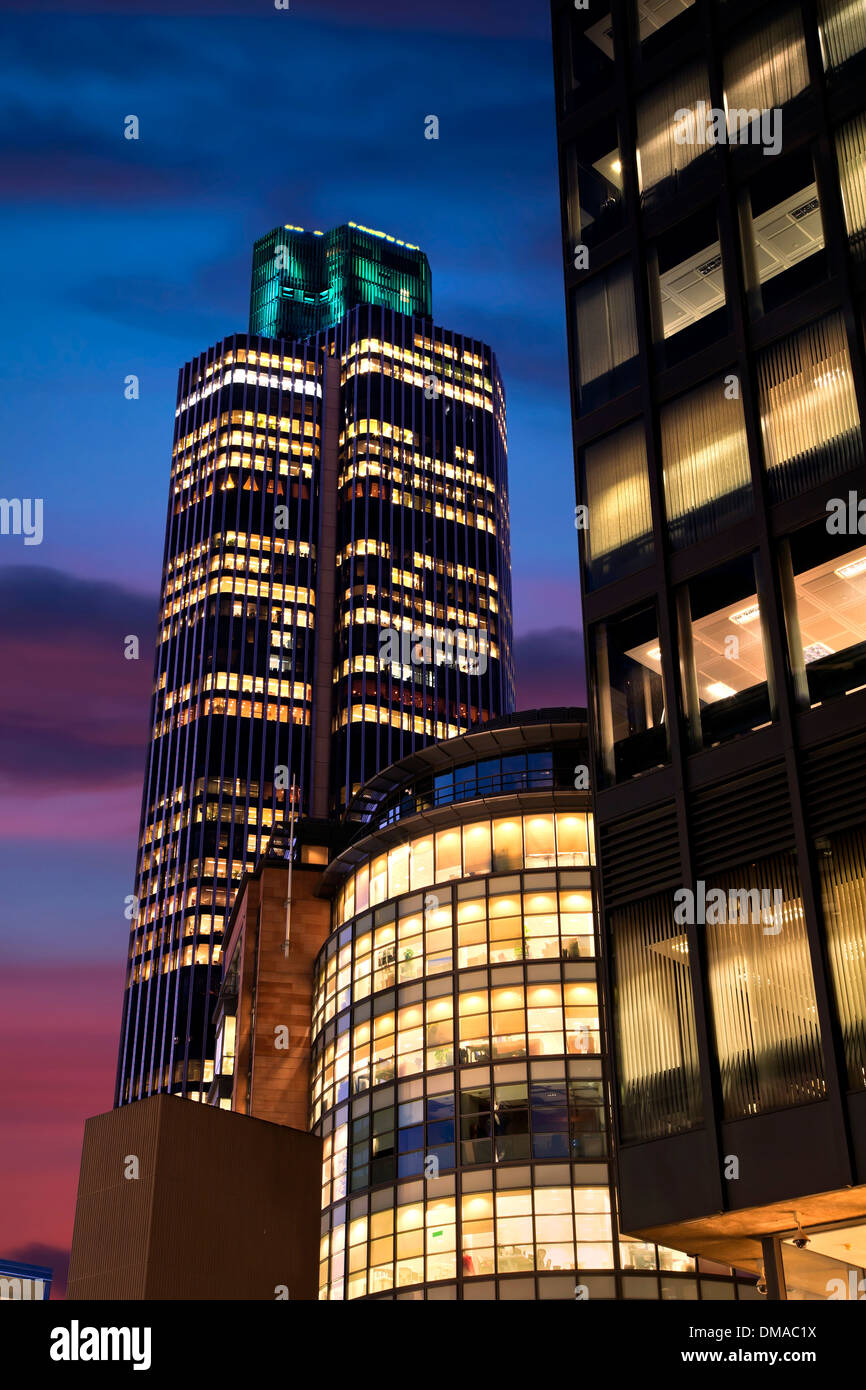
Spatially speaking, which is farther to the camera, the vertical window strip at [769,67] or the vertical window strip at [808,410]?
the vertical window strip at [769,67]

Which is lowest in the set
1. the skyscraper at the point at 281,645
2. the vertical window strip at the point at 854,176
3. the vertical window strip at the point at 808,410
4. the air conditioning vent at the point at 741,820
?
the air conditioning vent at the point at 741,820

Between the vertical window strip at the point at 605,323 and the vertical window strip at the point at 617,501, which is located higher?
the vertical window strip at the point at 605,323

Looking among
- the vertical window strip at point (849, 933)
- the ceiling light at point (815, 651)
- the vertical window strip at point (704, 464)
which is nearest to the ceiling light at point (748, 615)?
the ceiling light at point (815, 651)

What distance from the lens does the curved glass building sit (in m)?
57.0

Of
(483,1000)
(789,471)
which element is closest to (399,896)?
(483,1000)

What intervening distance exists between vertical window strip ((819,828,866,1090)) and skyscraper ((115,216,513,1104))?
474 ft

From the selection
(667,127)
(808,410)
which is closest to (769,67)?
(667,127)

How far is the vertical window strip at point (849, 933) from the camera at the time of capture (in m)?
19.6

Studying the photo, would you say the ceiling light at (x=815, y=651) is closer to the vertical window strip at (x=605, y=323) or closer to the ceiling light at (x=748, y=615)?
the ceiling light at (x=748, y=615)

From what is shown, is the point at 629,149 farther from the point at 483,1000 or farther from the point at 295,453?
the point at 295,453

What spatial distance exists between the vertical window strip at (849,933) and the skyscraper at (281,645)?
144 m

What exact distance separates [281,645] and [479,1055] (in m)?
125

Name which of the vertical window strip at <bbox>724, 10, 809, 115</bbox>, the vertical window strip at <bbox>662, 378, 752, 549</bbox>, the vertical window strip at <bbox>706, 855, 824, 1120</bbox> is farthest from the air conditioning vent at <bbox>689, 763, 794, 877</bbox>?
the vertical window strip at <bbox>724, 10, 809, 115</bbox>

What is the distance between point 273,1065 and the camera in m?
75.4
